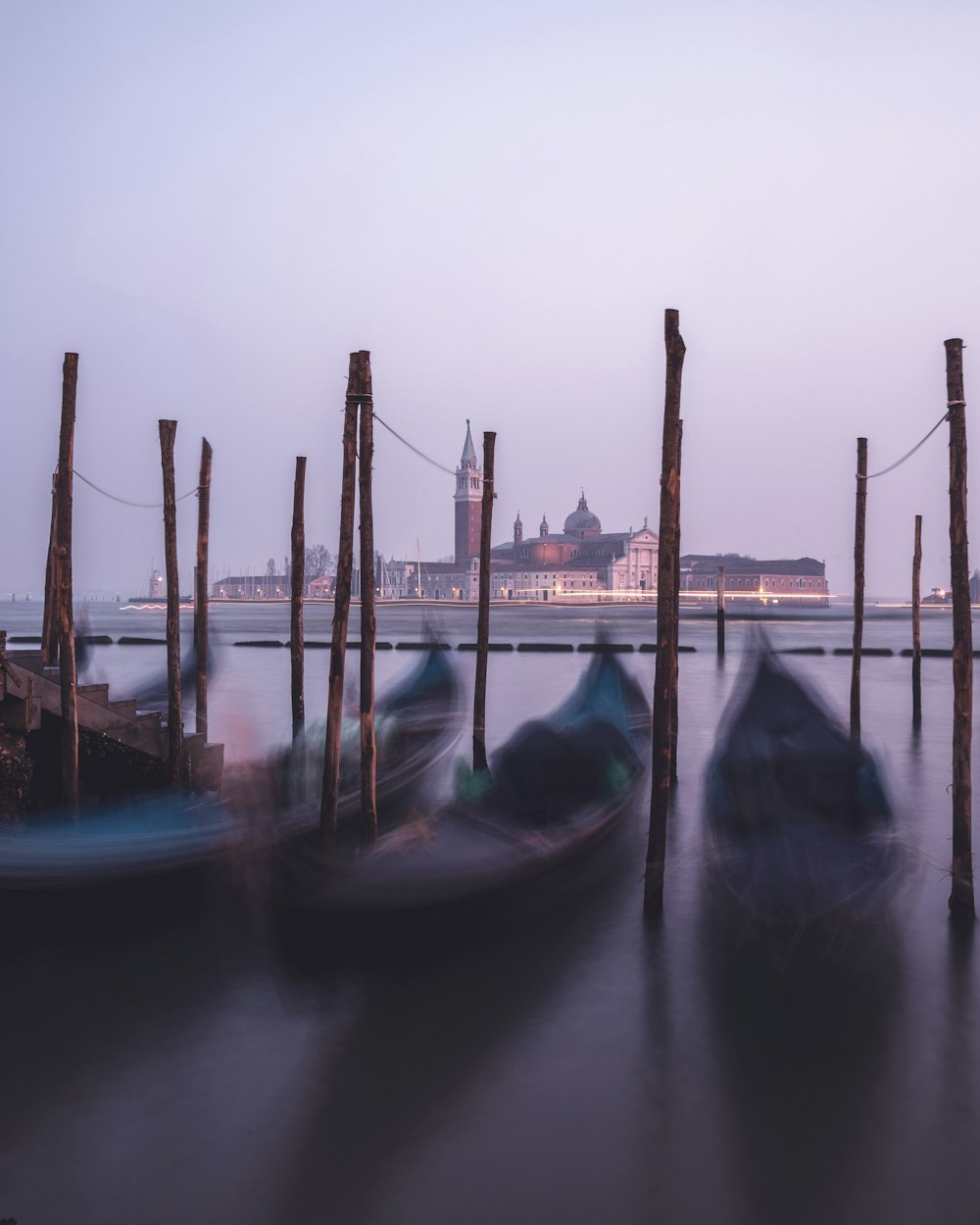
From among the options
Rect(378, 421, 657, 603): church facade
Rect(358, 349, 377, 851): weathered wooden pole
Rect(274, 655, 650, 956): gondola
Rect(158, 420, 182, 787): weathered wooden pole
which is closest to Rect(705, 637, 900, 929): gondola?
Rect(274, 655, 650, 956): gondola

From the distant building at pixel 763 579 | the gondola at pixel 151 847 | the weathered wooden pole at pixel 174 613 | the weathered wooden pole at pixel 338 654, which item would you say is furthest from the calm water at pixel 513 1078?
the distant building at pixel 763 579

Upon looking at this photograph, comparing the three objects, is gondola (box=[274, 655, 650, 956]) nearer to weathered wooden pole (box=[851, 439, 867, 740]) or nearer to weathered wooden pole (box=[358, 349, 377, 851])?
weathered wooden pole (box=[358, 349, 377, 851])

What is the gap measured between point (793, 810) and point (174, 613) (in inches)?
244

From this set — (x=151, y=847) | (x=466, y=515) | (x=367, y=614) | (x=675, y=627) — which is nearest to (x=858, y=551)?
(x=675, y=627)

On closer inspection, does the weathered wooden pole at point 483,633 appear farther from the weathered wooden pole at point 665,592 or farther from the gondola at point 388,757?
the weathered wooden pole at point 665,592

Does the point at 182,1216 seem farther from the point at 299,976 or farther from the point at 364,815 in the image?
the point at 364,815

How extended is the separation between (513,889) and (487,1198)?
3.11 metres

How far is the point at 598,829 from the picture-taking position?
8.40 m

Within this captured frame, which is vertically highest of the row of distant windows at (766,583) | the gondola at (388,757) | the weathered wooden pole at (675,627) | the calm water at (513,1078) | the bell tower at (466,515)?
the bell tower at (466,515)

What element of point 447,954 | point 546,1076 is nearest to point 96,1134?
point 546,1076

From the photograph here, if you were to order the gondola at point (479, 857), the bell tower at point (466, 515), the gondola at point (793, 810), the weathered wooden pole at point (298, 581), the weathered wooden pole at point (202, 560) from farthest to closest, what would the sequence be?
the bell tower at point (466, 515) < the weathered wooden pole at point (298, 581) < the weathered wooden pole at point (202, 560) < the gondola at point (793, 810) < the gondola at point (479, 857)

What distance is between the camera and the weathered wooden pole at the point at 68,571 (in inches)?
329

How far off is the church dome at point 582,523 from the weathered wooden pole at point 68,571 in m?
134

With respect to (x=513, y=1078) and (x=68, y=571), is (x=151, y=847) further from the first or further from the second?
(x=513, y=1078)
